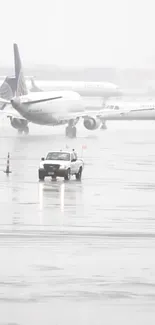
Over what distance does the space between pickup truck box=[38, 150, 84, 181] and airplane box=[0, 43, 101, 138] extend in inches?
1695

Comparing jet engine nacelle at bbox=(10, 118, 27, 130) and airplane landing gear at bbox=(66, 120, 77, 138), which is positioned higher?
jet engine nacelle at bbox=(10, 118, 27, 130)

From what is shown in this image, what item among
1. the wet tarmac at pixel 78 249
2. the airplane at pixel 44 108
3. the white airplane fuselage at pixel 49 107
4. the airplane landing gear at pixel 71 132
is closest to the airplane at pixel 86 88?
the white airplane fuselage at pixel 49 107

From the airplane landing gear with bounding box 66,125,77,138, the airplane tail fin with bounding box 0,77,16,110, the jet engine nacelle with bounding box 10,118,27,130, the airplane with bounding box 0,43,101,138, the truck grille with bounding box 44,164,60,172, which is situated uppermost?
the airplane tail fin with bounding box 0,77,16,110

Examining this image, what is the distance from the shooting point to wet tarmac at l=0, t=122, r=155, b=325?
16.5 meters

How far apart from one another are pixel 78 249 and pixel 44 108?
237ft

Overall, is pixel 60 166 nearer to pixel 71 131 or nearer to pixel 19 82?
pixel 19 82

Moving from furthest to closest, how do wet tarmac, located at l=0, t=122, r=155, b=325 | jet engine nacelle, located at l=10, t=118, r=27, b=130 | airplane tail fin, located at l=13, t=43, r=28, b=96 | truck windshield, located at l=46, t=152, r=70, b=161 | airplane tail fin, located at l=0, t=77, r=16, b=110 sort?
airplane tail fin, located at l=0, t=77, r=16, b=110 < jet engine nacelle, located at l=10, t=118, r=27, b=130 < airplane tail fin, located at l=13, t=43, r=28, b=96 < truck windshield, located at l=46, t=152, r=70, b=161 < wet tarmac, located at l=0, t=122, r=155, b=325

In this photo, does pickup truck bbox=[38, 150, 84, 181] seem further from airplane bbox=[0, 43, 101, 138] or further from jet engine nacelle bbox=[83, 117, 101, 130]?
jet engine nacelle bbox=[83, 117, 101, 130]

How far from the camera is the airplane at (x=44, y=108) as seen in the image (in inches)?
3693

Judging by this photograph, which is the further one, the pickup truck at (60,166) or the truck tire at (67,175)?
the truck tire at (67,175)

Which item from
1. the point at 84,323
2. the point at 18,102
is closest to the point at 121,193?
the point at 84,323

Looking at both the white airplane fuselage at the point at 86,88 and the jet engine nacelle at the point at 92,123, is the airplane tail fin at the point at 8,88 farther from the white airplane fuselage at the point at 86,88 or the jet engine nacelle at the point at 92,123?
the white airplane fuselage at the point at 86,88

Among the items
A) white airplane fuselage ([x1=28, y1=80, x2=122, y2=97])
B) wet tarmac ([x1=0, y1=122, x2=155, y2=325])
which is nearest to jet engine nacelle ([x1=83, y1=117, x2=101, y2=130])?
wet tarmac ([x1=0, y1=122, x2=155, y2=325])

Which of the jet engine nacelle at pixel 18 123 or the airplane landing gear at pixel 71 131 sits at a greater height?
the jet engine nacelle at pixel 18 123
